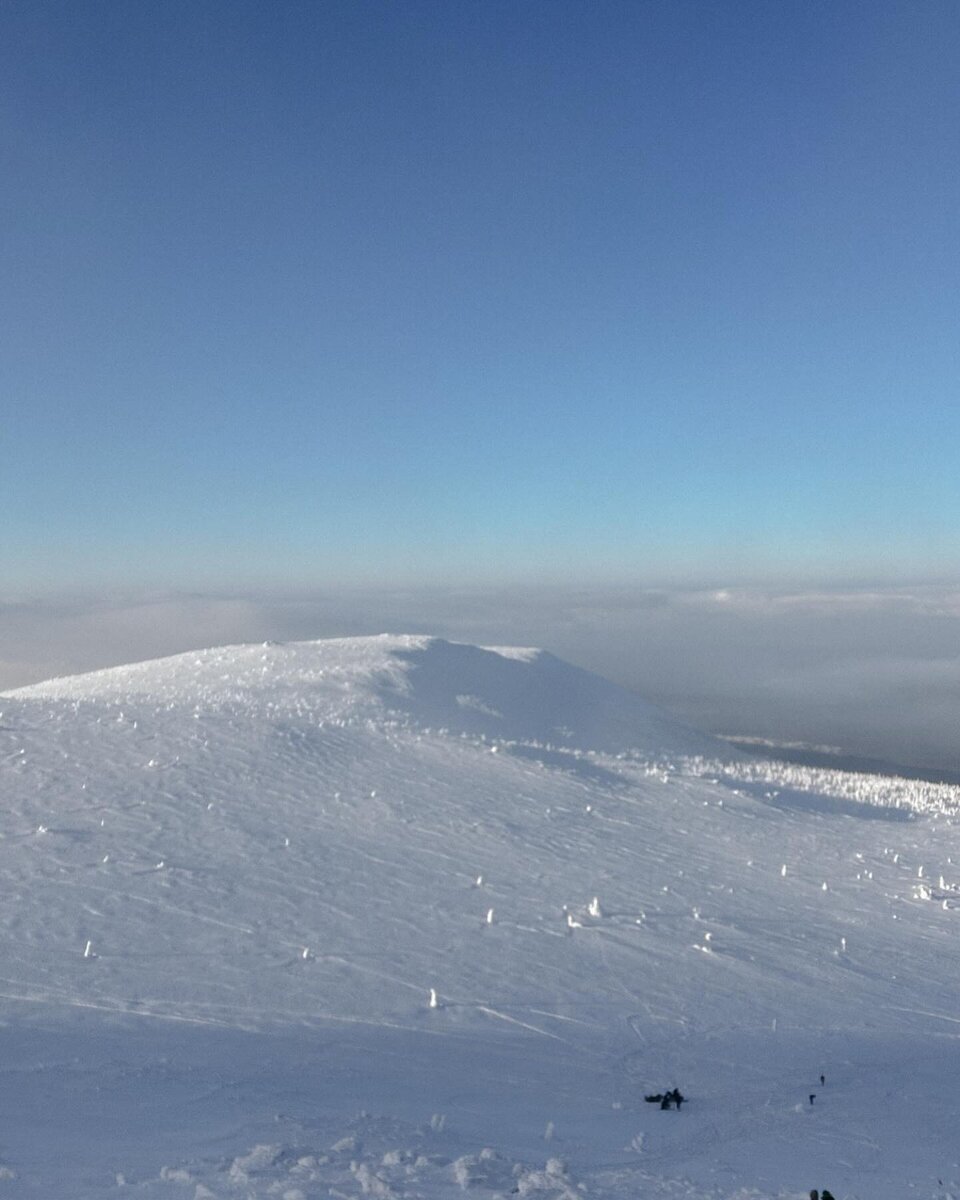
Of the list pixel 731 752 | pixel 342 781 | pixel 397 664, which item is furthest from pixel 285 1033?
pixel 731 752

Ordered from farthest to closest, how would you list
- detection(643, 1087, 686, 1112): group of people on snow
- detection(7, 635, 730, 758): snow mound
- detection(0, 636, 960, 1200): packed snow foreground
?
detection(7, 635, 730, 758): snow mound < detection(643, 1087, 686, 1112): group of people on snow < detection(0, 636, 960, 1200): packed snow foreground

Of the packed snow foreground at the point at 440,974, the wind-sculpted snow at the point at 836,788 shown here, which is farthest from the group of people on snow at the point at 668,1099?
the wind-sculpted snow at the point at 836,788

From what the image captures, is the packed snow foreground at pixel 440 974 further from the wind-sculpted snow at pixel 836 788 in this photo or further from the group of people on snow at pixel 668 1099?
the wind-sculpted snow at pixel 836 788

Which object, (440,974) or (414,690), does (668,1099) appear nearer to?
(440,974)

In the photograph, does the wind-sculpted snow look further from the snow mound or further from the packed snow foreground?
the snow mound

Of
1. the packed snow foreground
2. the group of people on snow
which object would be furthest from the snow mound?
the group of people on snow
